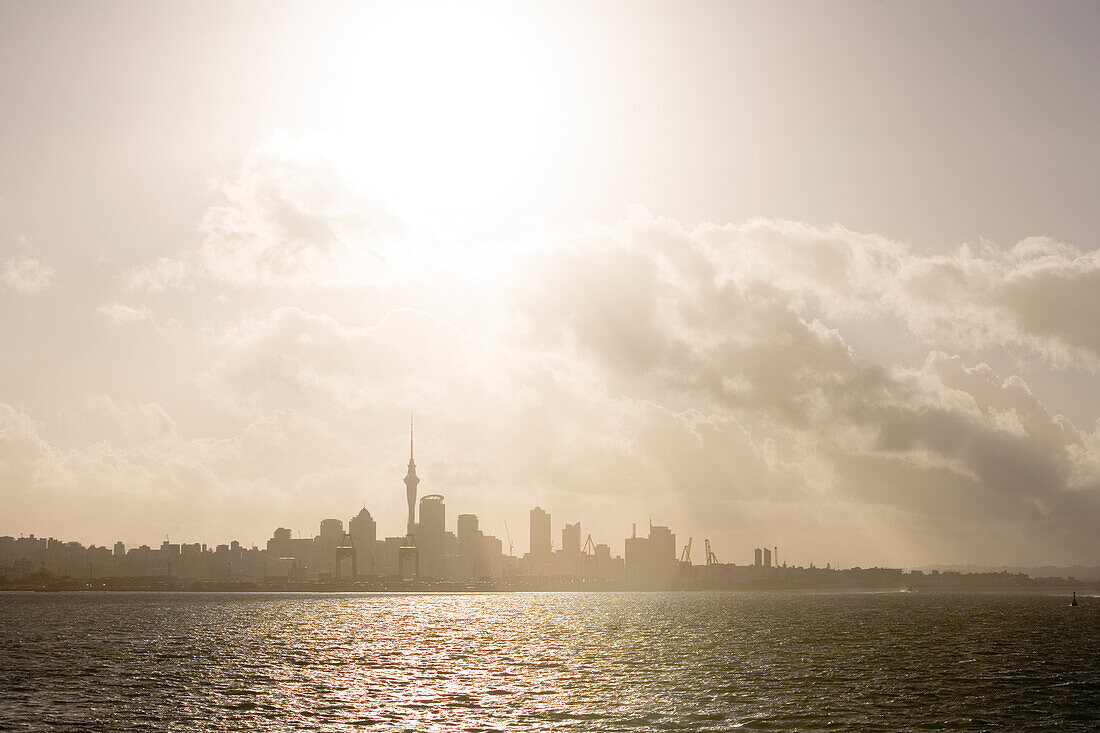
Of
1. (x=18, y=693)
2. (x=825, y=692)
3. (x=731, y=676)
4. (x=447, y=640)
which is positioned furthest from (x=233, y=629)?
(x=825, y=692)

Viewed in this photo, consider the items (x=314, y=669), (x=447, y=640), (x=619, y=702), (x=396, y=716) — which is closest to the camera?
(x=396, y=716)

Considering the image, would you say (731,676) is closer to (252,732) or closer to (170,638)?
(252,732)

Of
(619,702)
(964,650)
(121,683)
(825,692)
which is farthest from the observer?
(964,650)

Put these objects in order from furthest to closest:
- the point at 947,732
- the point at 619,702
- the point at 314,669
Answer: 1. the point at 314,669
2. the point at 619,702
3. the point at 947,732

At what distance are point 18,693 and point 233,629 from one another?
111739 millimetres

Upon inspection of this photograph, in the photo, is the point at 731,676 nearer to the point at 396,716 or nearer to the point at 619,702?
the point at 619,702

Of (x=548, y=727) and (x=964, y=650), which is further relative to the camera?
(x=964, y=650)

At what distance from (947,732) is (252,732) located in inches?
1958

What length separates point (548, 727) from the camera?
70.9 m

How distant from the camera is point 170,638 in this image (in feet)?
547

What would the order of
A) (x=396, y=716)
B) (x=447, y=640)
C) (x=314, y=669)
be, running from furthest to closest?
(x=447, y=640) → (x=314, y=669) → (x=396, y=716)

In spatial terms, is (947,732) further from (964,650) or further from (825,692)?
(964,650)

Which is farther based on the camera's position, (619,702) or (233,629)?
(233,629)

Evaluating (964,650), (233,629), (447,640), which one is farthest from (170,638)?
(964,650)
